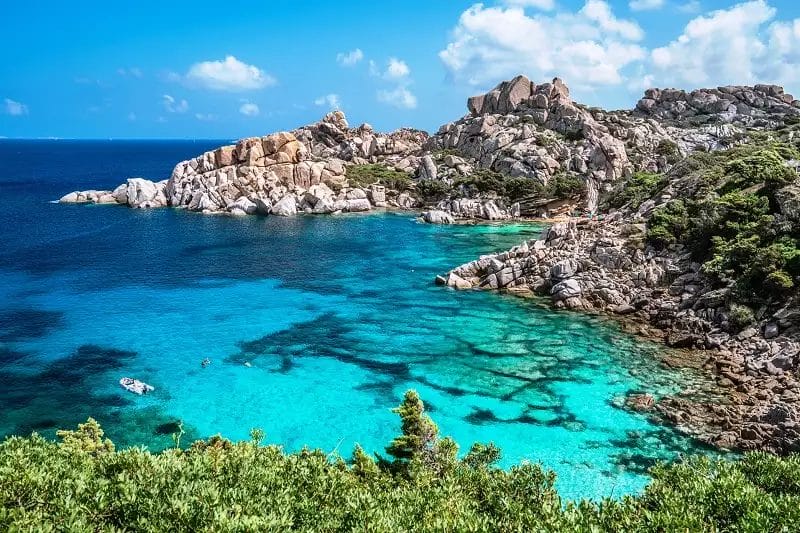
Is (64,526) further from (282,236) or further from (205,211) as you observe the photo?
(205,211)

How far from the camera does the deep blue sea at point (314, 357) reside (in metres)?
32.9

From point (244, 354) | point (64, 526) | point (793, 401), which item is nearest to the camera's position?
point (64, 526)

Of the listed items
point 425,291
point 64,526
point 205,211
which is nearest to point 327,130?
point 205,211

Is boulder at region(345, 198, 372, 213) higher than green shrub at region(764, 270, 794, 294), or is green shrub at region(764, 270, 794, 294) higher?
boulder at region(345, 198, 372, 213)

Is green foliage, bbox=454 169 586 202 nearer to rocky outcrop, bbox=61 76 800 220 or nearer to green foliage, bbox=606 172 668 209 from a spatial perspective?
rocky outcrop, bbox=61 76 800 220

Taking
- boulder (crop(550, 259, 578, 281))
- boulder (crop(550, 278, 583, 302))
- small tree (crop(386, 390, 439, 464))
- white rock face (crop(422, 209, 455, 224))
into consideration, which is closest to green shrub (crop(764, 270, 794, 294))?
boulder (crop(550, 278, 583, 302))

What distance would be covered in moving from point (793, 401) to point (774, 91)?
448ft

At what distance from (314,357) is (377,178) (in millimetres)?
83370

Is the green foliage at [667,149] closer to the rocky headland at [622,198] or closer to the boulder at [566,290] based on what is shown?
the rocky headland at [622,198]

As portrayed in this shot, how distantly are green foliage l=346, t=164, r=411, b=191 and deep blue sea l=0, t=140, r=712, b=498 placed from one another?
144ft

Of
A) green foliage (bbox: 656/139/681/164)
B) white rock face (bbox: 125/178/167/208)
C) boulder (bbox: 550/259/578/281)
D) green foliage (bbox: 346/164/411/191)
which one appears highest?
green foliage (bbox: 656/139/681/164)

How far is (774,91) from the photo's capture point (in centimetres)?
13975

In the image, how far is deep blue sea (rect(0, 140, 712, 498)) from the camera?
3288 cm

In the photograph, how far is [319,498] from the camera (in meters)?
16.3
